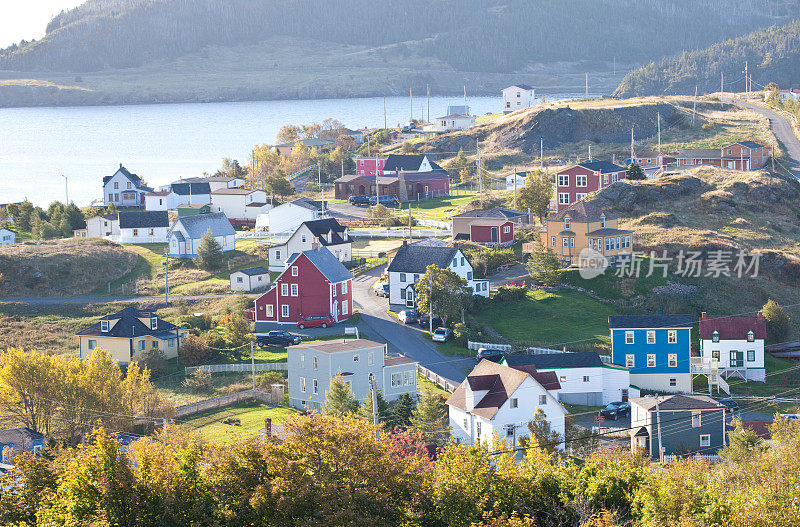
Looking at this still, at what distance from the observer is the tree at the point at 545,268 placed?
55.2m

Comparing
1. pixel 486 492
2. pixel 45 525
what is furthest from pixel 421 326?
pixel 45 525

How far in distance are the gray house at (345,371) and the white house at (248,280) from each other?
686 inches

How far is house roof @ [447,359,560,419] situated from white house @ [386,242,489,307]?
1552cm

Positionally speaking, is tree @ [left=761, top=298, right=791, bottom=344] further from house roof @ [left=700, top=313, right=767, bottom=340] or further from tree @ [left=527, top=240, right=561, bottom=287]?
tree @ [left=527, top=240, right=561, bottom=287]

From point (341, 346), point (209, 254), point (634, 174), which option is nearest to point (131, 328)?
point (341, 346)

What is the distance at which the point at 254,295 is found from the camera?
57250mm

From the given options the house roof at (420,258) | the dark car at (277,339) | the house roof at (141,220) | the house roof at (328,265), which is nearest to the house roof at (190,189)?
the house roof at (141,220)

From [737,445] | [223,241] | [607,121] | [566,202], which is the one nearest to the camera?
[737,445]

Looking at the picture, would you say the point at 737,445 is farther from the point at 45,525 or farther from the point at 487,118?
the point at 487,118

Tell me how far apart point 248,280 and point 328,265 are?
7440mm

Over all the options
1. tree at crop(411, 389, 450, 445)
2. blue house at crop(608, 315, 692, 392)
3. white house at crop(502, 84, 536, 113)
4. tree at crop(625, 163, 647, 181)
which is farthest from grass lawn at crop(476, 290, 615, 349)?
white house at crop(502, 84, 536, 113)

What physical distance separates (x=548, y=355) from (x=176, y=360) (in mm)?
17541

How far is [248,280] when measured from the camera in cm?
5916

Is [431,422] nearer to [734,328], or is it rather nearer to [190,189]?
[734,328]
